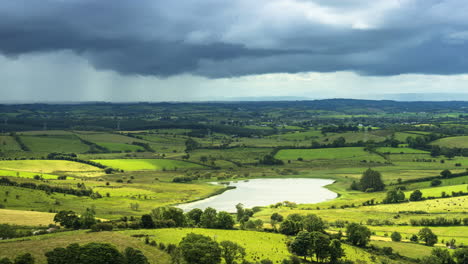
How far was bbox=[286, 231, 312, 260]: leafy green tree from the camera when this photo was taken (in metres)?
70.1

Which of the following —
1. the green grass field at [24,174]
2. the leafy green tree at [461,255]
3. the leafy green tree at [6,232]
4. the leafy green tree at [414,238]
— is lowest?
the green grass field at [24,174]

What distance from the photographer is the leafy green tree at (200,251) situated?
60875 mm

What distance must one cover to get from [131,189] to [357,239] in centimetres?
8288

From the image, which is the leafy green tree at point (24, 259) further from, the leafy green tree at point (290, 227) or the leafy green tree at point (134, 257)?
the leafy green tree at point (290, 227)

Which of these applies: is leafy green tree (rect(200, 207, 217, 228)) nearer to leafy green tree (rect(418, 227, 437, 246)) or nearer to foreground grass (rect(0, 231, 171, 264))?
foreground grass (rect(0, 231, 171, 264))

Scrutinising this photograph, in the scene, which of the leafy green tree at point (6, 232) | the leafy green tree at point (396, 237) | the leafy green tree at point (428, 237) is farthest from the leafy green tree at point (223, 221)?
the leafy green tree at point (428, 237)

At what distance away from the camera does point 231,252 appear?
64562 millimetres

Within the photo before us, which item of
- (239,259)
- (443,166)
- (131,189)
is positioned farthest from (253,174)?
(239,259)

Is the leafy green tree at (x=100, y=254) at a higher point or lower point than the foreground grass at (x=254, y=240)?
higher

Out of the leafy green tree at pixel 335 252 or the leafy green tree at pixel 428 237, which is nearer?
the leafy green tree at pixel 335 252

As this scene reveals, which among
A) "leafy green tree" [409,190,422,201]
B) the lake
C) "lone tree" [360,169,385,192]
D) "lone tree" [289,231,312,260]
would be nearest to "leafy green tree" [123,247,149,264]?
"lone tree" [289,231,312,260]

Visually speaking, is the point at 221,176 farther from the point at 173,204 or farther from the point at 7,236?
the point at 7,236

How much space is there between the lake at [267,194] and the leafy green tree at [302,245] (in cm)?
4725

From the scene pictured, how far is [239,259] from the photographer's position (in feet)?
216
